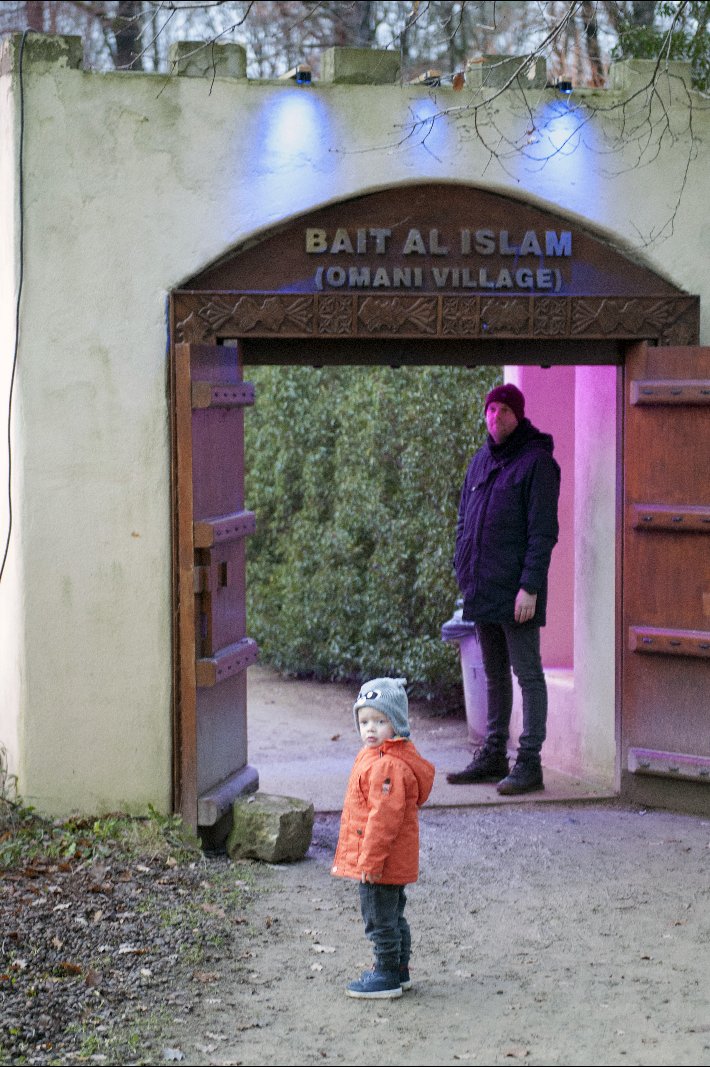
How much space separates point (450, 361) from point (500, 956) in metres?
3.06

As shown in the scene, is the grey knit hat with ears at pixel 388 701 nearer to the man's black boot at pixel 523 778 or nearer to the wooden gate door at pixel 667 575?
the wooden gate door at pixel 667 575

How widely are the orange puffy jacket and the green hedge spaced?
661 centimetres

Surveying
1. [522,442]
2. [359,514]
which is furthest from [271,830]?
[359,514]

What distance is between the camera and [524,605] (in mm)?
7398

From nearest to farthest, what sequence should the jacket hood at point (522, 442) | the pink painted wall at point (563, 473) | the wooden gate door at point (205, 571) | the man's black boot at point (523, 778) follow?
the wooden gate door at point (205, 571)
the man's black boot at point (523, 778)
the jacket hood at point (522, 442)
the pink painted wall at point (563, 473)

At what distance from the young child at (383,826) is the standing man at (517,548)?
9.17 feet

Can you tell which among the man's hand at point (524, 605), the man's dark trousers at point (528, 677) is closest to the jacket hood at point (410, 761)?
the man's hand at point (524, 605)

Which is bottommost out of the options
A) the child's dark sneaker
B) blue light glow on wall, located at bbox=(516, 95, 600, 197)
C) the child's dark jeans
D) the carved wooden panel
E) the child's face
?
the child's dark sneaker

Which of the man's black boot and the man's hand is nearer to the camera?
the man's hand

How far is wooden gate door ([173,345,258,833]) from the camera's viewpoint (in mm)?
6457

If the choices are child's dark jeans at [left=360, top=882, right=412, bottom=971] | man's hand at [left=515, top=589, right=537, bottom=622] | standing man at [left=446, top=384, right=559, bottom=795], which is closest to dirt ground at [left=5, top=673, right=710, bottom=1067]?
child's dark jeans at [left=360, top=882, right=412, bottom=971]

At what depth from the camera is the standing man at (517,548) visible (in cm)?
745

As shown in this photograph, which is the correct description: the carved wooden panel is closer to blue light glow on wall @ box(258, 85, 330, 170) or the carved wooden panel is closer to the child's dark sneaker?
blue light glow on wall @ box(258, 85, 330, 170)

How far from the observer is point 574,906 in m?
5.77
